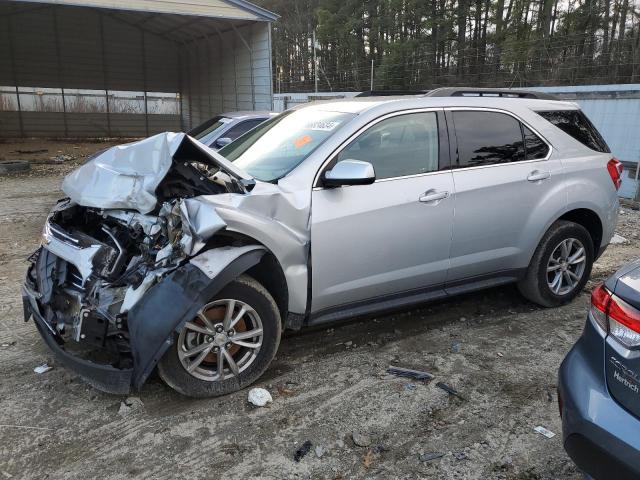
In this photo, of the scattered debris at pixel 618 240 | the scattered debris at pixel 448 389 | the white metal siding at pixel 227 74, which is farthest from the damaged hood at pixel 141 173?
the white metal siding at pixel 227 74

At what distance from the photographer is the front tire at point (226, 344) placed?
3.08 meters

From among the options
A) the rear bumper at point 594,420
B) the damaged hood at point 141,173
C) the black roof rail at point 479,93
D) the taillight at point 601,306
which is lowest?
the rear bumper at point 594,420

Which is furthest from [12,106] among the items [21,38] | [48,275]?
[48,275]

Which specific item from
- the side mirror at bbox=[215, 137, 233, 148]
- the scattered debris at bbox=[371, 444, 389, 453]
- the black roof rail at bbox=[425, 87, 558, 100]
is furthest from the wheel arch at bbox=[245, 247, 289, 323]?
the side mirror at bbox=[215, 137, 233, 148]

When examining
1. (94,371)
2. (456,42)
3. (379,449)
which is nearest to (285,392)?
(379,449)

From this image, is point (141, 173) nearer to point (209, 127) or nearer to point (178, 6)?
point (209, 127)

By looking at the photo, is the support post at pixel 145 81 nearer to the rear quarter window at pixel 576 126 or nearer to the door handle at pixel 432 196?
the rear quarter window at pixel 576 126

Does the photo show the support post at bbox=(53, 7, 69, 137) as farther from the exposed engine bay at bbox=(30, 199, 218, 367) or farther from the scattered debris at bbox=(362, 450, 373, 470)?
the scattered debris at bbox=(362, 450, 373, 470)

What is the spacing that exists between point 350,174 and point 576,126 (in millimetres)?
2589

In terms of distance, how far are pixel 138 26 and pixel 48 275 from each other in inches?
904

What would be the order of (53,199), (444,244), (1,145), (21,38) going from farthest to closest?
(21,38) < (1,145) < (53,199) < (444,244)

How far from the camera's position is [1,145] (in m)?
20.0

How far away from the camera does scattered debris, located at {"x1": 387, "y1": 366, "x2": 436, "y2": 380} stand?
11.6ft

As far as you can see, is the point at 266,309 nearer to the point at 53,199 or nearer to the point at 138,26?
the point at 53,199
